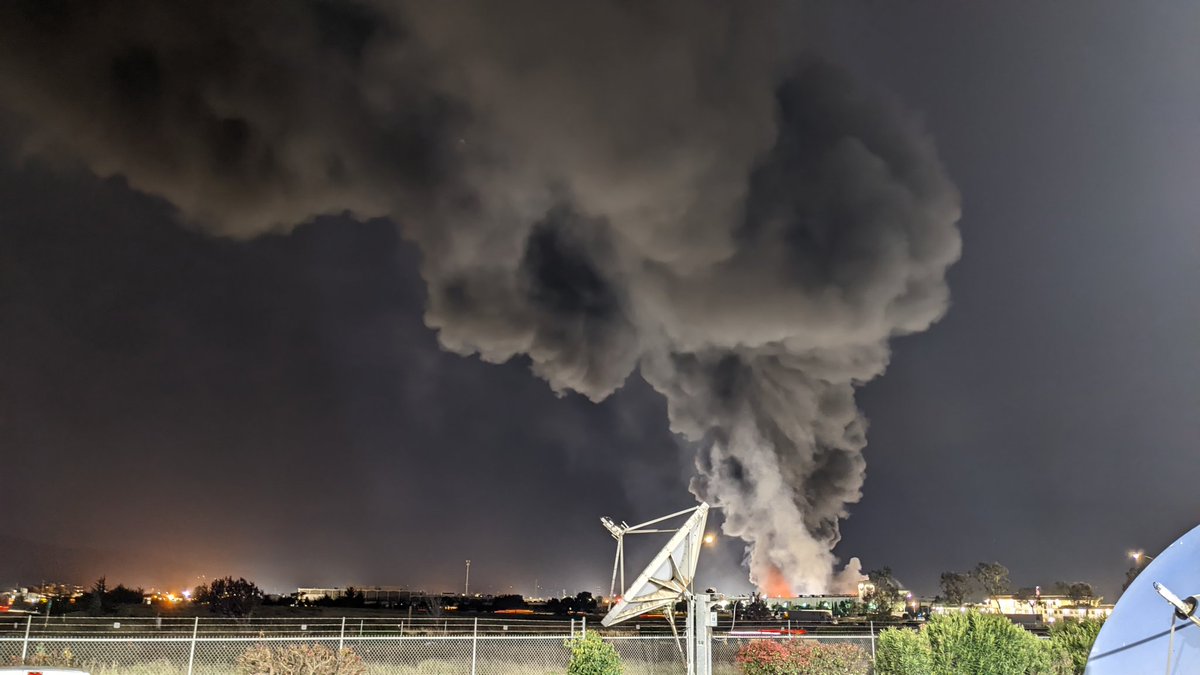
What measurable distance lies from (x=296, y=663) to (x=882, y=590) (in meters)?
89.0

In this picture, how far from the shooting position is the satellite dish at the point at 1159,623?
21.0 feet

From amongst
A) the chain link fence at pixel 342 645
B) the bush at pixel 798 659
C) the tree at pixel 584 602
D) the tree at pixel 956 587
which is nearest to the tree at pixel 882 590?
the tree at pixel 956 587

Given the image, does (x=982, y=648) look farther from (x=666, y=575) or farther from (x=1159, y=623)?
(x=1159, y=623)

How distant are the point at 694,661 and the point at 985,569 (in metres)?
89.4

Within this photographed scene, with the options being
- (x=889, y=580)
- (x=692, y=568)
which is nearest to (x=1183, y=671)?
(x=692, y=568)

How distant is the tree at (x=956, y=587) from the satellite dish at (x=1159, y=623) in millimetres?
98075

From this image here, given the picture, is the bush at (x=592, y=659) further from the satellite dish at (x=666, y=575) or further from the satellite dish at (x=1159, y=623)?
the satellite dish at (x=1159, y=623)

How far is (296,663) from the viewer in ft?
44.1

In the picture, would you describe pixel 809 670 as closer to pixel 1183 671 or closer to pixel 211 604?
pixel 1183 671

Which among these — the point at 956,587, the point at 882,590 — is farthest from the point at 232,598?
the point at 956,587

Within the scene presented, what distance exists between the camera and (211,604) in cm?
4878

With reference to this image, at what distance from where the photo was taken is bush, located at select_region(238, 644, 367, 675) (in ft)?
43.5

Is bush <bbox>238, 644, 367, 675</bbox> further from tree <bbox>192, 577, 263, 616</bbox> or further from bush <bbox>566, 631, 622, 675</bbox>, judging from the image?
tree <bbox>192, 577, 263, 616</bbox>

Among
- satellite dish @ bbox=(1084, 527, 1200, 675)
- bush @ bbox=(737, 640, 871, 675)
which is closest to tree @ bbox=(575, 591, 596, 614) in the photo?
bush @ bbox=(737, 640, 871, 675)
